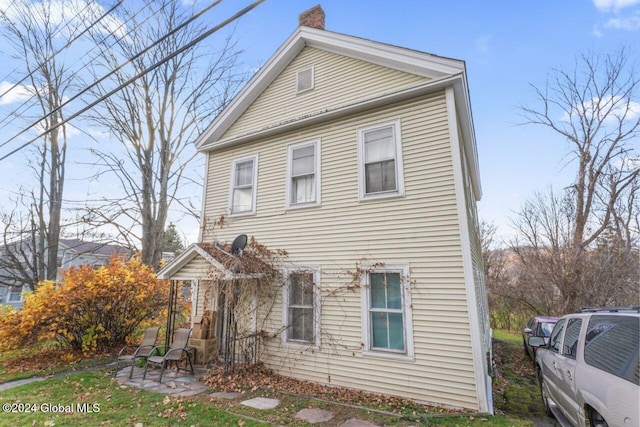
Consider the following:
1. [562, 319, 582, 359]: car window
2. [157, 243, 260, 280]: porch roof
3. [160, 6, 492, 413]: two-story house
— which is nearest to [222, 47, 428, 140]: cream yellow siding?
[160, 6, 492, 413]: two-story house

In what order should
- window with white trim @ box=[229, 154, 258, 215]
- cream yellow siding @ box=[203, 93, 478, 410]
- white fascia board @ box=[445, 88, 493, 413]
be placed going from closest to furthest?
1. white fascia board @ box=[445, 88, 493, 413]
2. cream yellow siding @ box=[203, 93, 478, 410]
3. window with white trim @ box=[229, 154, 258, 215]

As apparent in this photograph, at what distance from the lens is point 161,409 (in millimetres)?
5180

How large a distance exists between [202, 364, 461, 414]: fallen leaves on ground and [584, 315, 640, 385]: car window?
2.69 metres

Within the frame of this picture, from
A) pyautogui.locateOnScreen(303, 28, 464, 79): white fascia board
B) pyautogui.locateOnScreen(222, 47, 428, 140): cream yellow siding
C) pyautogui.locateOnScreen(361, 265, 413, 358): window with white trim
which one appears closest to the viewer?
pyautogui.locateOnScreen(361, 265, 413, 358): window with white trim

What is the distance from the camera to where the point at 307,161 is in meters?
8.18

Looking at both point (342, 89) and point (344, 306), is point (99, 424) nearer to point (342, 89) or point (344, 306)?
point (344, 306)

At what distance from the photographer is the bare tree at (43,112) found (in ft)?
48.4

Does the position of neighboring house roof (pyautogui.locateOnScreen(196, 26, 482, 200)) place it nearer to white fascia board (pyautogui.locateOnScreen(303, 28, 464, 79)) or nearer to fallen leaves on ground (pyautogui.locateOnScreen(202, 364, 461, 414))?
white fascia board (pyautogui.locateOnScreen(303, 28, 464, 79))

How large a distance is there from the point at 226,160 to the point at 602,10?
1126 centimetres

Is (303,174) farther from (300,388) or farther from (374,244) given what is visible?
(300,388)

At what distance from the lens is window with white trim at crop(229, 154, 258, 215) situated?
8875mm

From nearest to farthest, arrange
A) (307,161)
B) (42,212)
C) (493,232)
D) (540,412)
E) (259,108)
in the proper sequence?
(540,412)
(307,161)
(259,108)
(42,212)
(493,232)

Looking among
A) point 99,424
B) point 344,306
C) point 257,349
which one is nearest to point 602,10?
point 344,306

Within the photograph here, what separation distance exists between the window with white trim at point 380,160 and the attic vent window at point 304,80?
231 centimetres
